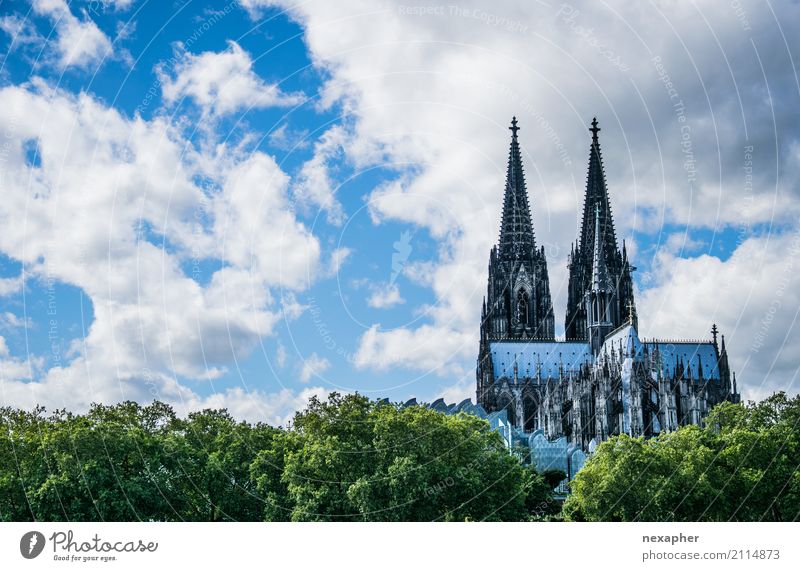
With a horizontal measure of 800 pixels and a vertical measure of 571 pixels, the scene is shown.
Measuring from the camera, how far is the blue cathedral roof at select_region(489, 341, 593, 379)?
114750mm

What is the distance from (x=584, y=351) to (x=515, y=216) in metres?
20.2

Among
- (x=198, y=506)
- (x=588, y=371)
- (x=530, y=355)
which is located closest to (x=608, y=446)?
(x=198, y=506)

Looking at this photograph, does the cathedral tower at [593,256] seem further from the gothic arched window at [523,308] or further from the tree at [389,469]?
the tree at [389,469]

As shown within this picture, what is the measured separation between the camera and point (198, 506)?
46.6m

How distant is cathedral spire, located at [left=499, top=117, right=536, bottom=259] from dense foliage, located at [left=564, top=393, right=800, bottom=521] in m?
71.3

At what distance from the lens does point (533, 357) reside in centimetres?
11594

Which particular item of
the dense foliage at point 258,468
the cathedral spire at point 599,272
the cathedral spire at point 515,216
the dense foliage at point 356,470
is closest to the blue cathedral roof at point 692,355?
the cathedral spire at point 599,272

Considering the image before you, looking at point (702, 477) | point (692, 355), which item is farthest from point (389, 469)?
point (692, 355)

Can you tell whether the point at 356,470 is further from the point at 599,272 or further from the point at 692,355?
the point at 599,272

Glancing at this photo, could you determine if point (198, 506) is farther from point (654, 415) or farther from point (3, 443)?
point (654, 415)

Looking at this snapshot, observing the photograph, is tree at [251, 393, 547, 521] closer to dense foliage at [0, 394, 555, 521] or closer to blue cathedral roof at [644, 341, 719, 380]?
dense foliage at [0, 394, 555, 521]

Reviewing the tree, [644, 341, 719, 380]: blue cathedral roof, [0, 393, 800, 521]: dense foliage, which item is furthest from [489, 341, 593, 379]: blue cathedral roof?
the tree

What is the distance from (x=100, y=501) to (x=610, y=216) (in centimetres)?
9614

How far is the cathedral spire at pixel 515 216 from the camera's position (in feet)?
396
